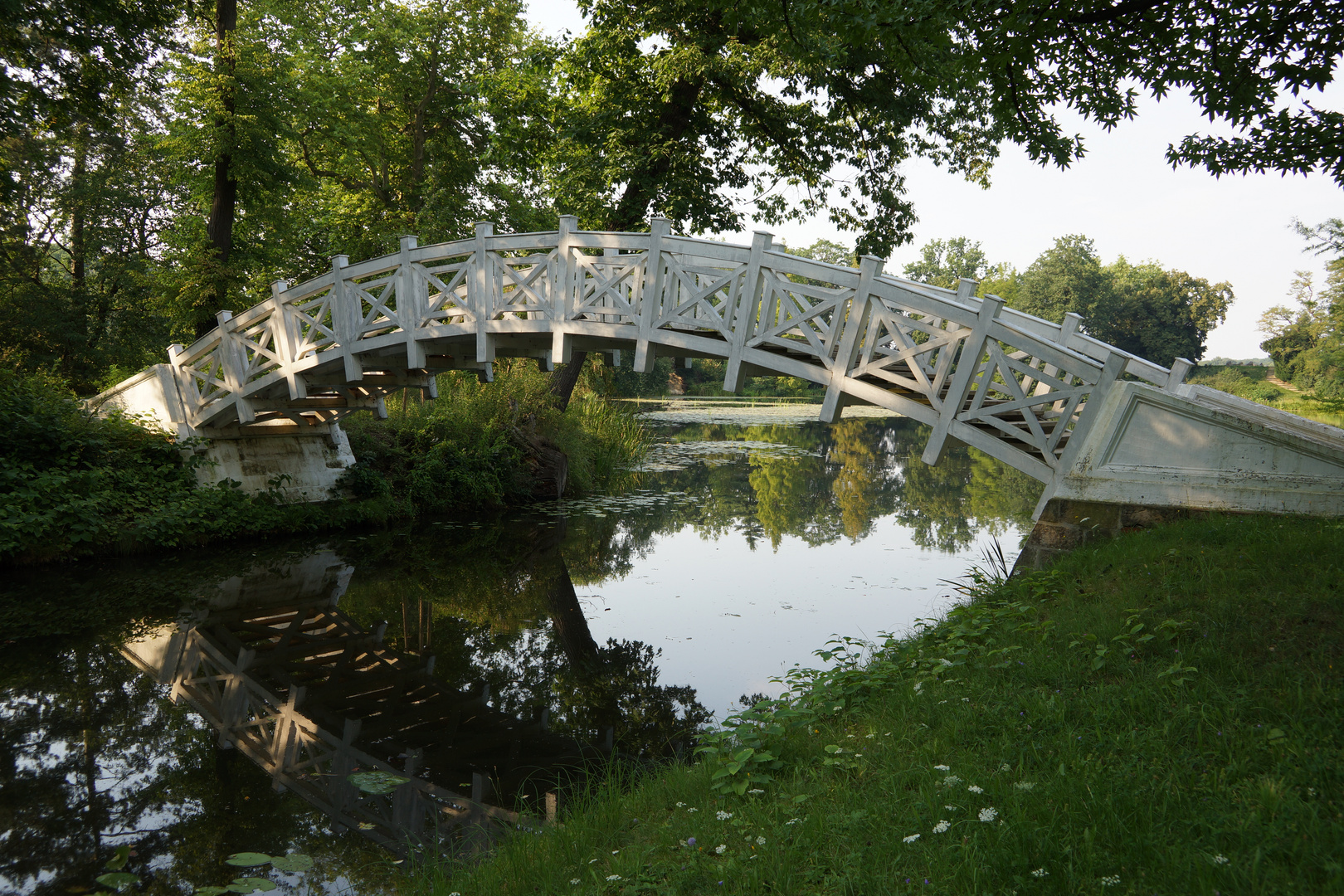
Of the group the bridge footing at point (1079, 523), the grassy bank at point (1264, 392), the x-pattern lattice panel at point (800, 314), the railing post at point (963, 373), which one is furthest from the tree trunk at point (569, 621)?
the grassy bank at point (1264, 392)

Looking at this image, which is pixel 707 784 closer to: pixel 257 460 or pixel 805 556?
pixel 805 556

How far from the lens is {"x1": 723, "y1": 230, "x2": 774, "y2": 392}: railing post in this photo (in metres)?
8.88

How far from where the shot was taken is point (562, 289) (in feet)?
33.7

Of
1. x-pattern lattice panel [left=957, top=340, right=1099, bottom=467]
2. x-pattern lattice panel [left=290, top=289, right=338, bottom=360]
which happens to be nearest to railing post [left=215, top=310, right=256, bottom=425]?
x-pattern lattice panel [left=290, top=289, right=338, bottom=360]

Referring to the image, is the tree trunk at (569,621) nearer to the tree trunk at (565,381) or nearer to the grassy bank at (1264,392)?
the tree trunk at (565,381)

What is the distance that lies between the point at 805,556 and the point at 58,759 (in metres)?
9.46

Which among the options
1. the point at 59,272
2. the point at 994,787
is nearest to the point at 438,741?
the point at 994,787

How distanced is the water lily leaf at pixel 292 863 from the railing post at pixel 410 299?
25.8 ft

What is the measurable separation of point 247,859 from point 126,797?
1.58 meters

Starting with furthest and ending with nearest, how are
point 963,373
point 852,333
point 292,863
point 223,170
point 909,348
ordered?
1. point 223,170
2. point 852,333
3. point 909,348
4. point 963,373
5. point 292,863

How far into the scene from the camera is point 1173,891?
8.18ft

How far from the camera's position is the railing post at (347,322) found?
39.2ft

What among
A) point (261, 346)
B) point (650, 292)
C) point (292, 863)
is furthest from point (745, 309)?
point (261, 346)

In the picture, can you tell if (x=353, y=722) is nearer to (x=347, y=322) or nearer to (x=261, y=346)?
(x=347, y=322)
